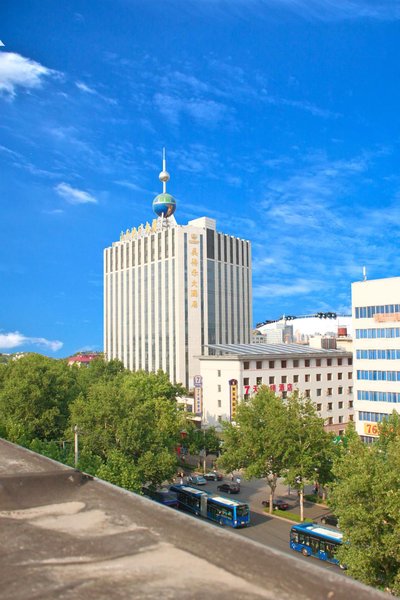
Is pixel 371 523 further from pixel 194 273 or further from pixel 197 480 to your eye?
pixel 194 273

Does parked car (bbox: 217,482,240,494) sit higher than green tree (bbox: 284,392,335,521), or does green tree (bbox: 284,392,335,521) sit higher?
green tree (bbox: 284,392,335,521)

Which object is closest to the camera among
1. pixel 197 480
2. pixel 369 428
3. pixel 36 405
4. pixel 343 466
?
pixel 343 466

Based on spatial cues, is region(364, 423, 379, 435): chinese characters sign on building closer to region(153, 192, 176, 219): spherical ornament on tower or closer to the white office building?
the white office building

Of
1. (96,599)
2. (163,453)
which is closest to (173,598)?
(96,599)

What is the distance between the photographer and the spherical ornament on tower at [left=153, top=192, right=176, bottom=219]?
99.5 meters

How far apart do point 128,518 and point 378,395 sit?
45.7m

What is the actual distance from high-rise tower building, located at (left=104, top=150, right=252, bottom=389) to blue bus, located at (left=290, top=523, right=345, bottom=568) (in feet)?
183

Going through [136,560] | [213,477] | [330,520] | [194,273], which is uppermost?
[194,273]

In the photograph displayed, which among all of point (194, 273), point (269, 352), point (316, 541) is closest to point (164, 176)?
point (194, 273)

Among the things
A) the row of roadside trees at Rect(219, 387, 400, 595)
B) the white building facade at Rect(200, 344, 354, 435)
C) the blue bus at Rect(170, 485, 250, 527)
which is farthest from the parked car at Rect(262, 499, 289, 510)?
the white building facade at Rect(200, 344, 354, 435)

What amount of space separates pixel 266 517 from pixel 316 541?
9423 millimetres

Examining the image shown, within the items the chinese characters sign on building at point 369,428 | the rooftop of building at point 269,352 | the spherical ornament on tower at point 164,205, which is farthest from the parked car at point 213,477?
the spherical ornament on tower at point 164,205

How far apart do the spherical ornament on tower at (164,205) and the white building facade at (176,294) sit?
121 cm

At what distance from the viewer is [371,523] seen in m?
19.8
